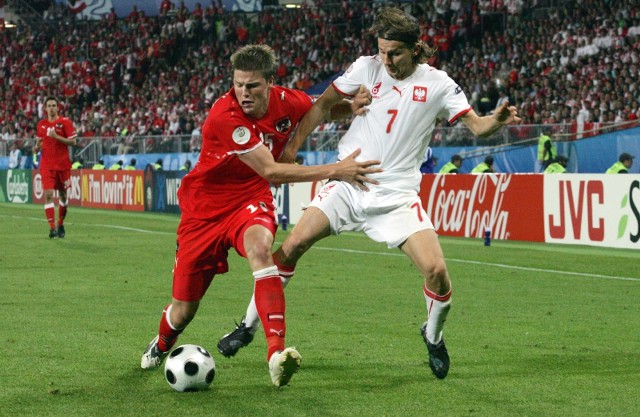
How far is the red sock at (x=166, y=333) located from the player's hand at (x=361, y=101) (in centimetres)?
176

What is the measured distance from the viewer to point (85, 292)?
11602 mm

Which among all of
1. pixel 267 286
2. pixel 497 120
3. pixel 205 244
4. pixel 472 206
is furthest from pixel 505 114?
pixel 472 206

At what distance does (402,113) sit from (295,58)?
33.1m

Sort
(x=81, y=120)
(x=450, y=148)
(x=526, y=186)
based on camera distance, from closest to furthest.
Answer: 1. (x=526, y=186)
2. (x=450, y=148)
3. (x=81, y=120)

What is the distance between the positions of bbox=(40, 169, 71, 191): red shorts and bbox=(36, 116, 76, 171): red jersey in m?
0.08

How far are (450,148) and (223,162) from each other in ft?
59.9

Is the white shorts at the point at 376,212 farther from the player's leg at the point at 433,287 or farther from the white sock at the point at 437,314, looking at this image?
the white sock at the point at 437,314

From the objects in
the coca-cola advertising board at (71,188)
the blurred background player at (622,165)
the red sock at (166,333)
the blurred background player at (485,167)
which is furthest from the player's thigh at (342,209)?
the coca-cola advertising board at (71,188)

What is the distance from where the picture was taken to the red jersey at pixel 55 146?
19109mm

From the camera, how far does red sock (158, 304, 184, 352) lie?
6.89m

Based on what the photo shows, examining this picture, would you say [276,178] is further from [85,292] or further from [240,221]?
[85,292]

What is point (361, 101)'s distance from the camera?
7273 mm

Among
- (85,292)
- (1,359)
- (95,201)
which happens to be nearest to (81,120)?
(95,201)

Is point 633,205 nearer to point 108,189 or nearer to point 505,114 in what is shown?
point 505,114
